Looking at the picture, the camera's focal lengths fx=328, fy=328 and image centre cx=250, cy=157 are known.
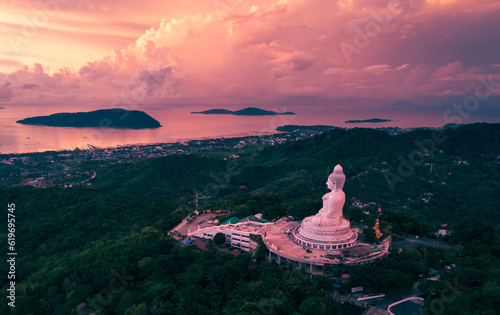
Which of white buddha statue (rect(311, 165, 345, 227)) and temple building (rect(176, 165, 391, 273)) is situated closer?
temple building (rect(176, 165, 391, 273))

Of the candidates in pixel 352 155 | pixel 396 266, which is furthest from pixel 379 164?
pixel 396 266

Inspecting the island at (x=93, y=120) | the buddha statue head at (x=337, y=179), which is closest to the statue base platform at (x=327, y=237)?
the buddha statue head at (x=337, y=179)

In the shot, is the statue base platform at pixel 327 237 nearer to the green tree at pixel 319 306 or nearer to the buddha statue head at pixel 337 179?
the buddha statue head at pixel 337 179

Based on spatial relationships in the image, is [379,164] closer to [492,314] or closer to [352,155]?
[352,155]

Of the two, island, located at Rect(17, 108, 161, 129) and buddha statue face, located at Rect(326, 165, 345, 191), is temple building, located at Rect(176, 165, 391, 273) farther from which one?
island, located at Rect(17, 108, 161, 129)

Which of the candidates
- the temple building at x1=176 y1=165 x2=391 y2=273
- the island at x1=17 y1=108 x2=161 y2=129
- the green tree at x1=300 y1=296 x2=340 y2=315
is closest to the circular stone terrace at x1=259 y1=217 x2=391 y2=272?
the temple building at x1=176 y1=165 x2=391 y2=273

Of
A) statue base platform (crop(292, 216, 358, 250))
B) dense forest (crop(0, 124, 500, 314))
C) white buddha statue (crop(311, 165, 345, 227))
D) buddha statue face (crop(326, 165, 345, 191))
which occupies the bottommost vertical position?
dense forest (crop(0, 124, 500, 314))

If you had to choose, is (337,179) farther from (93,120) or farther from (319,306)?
(93,120)

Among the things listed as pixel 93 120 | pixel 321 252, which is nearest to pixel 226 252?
pixel 321 252
